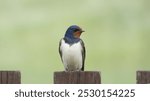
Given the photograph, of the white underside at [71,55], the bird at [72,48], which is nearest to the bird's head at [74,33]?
the bird at [72,48]

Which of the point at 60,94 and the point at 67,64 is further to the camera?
the point at 67,64

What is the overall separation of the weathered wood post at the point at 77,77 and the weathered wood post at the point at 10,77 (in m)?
0.25

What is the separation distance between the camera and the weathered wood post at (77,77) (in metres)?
3.20

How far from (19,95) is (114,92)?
2.20 ft

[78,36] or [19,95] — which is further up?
[78,36]

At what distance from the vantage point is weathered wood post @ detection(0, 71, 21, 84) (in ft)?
10.4

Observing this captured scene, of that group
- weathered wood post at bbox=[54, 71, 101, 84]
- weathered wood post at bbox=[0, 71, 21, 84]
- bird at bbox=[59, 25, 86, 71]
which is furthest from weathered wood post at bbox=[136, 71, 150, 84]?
bird at bbox=[59, 25, 86, 71]

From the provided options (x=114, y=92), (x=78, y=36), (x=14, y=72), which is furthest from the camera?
(x=78, y=36)

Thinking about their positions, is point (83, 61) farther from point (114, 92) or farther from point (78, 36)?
point (114, 92)

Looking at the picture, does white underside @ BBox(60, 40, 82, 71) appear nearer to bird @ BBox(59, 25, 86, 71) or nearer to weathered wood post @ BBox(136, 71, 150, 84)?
bird @ BBox(59, 25, 86, 71)

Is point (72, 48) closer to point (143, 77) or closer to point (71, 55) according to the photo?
point (71, 55)

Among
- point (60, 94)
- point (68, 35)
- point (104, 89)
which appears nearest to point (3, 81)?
point (60, 94)

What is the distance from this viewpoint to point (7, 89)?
326cm

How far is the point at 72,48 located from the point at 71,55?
0.10 metres
